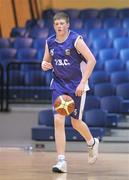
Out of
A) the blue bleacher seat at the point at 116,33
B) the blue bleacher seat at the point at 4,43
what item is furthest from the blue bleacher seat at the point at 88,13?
the blue bleacher seat at the point at 4,43

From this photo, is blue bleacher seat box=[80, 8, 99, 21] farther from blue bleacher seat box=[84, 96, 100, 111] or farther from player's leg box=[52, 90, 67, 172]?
player's leg box=[52, 90, 67, 172]

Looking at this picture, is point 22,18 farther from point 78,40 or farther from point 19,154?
point 78,40

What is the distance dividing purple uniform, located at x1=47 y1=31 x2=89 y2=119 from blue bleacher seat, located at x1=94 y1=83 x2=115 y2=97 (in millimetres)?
4094

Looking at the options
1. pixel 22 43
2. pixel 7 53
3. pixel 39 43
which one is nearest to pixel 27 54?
pixel 7 53

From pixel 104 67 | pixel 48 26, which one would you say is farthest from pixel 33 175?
pixel 48 26

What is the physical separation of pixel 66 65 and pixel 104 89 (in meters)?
4.27

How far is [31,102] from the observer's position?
1085cm

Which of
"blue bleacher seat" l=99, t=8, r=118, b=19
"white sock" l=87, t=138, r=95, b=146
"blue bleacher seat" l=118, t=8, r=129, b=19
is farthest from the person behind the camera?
"blue bleacher seat" l=99, t=8, r=118, b=19

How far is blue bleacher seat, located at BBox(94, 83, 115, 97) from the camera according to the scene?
33.8ft

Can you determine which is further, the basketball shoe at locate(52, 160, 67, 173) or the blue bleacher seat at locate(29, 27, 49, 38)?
the blue bleacher seat at locate(29, 27, 49, 38)

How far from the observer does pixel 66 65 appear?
20.1ft

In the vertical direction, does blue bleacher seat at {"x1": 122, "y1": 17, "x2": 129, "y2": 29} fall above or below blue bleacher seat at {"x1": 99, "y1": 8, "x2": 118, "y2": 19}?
below

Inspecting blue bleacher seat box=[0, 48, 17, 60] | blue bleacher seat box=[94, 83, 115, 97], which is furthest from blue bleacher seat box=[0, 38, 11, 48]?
blue bleacher seat box=[94, 83, 115, 97]

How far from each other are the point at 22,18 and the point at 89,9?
187 cm
